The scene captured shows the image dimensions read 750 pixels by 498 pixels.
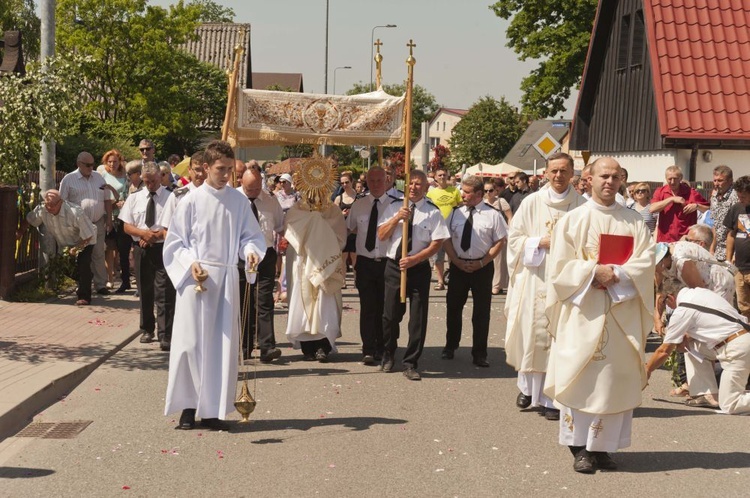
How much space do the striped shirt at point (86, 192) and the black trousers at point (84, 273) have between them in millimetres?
895

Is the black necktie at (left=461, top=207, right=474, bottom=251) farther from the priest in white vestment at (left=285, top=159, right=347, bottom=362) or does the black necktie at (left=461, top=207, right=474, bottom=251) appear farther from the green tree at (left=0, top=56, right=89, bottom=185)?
the green tree at (left=0, top=56, right=89, bottom=185)

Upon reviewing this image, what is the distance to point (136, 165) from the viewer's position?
16266 millimetres

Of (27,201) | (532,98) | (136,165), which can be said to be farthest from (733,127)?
(532,98)

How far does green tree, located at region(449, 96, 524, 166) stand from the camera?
91.9m

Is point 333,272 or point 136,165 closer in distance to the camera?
point 333,272

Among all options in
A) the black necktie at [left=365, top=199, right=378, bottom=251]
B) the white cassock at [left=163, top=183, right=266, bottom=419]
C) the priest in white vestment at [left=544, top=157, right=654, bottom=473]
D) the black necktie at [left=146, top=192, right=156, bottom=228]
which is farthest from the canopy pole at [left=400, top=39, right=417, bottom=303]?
the priest in white vestment at [left=544, top=157, right=654, bottom=473]

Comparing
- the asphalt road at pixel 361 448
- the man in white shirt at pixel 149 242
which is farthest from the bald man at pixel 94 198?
the asphalt road at pixel 361 448

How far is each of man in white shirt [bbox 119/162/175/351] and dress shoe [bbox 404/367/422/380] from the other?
285 centimetres

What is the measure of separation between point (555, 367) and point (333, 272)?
15.7ft

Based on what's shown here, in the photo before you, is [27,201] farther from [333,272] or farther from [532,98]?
[532,98]

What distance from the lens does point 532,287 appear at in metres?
9.75

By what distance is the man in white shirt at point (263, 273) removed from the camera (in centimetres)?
1178

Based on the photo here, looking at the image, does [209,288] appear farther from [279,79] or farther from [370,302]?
[279,79]

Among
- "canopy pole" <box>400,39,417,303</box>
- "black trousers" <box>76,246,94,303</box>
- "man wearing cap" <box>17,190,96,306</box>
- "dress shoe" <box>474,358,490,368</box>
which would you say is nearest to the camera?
"canopy pole" <box>400,39,417,303</box>
